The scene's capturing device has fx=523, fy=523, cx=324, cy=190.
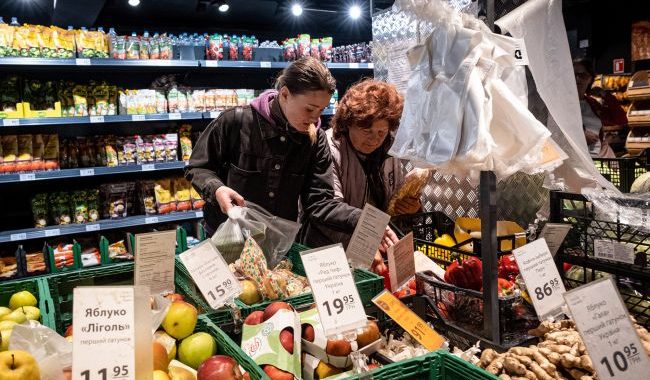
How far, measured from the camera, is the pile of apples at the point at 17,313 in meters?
1.24

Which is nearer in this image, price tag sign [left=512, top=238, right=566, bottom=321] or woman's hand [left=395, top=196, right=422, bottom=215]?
price tag sign [left=512, top=238, right=566, bottom=321]

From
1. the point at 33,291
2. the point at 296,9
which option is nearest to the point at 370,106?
the point at 33,291

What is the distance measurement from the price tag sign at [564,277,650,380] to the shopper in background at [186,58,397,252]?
1.24 metres

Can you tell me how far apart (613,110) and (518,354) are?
4727 mm

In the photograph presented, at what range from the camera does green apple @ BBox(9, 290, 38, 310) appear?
5.23ft

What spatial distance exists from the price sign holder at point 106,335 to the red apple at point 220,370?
0.13 meters

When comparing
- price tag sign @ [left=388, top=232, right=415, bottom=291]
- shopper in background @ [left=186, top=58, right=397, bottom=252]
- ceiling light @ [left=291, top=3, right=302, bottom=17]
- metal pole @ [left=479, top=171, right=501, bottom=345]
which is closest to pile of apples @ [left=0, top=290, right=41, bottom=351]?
shopper in background @ [left=186, top=58, right=397, bottom=252]

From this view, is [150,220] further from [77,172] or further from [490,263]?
[490,263]

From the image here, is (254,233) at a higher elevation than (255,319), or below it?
higher

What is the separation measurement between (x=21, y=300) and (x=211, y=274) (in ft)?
2.14

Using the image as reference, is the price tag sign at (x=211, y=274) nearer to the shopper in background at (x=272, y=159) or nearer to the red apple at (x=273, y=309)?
A: the red apple at (x=273, y=309)

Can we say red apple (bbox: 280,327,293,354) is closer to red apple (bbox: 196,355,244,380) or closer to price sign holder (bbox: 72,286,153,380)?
red apple (bbox: 196,355,244,380)

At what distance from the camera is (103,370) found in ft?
2.91

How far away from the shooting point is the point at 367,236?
1576mm
